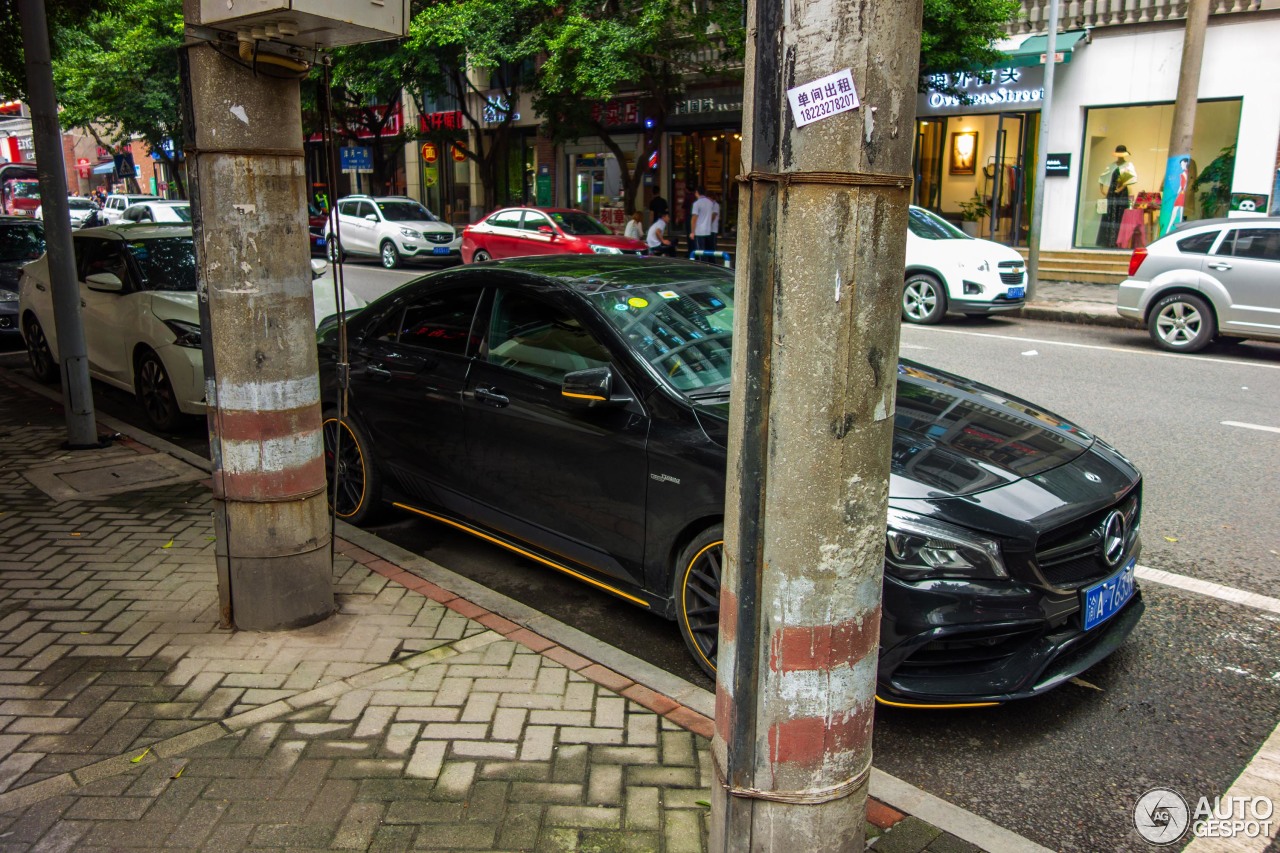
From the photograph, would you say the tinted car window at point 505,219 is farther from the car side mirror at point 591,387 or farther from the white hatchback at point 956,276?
the car side mirror at point 591,387

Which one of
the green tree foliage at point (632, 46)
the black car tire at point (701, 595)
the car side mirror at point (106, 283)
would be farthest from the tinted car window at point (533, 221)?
the black car tire at point (701, 595)

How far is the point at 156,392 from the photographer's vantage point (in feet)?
27.1

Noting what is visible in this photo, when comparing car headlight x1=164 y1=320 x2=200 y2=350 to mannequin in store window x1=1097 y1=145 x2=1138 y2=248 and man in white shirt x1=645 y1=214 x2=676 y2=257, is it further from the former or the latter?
mannequin in store window x1=1097 y1=145 x2=1138 y2=248

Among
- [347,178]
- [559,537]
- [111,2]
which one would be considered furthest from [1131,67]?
[347,178]

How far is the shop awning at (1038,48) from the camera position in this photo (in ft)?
61.6

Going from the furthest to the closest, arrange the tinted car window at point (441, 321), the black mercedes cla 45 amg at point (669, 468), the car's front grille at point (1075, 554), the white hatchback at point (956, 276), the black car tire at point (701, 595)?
the white hatchback at point (956, 276) < the tinted car window at point (441, 321) < the black car tire at point (701, 595) < the car's front grille at point (1075, 554) < the black mercedes cla 45 amg at point (669, 468)

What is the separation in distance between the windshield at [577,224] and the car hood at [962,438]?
53.2 ft

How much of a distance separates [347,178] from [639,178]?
1978cm

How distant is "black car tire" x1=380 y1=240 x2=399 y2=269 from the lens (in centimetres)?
2319

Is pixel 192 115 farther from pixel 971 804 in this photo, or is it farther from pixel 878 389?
pixel 971 804

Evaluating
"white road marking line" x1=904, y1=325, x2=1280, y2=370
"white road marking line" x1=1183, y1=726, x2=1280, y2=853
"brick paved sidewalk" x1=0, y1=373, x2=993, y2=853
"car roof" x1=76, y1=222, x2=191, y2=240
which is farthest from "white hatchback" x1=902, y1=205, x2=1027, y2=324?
"brick paved sidewalk" x1=0, y1=373, x2=993, y2=853

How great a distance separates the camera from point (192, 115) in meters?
3.98

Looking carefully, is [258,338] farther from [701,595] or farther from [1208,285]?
[1208,285]

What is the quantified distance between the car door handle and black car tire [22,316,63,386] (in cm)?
692
